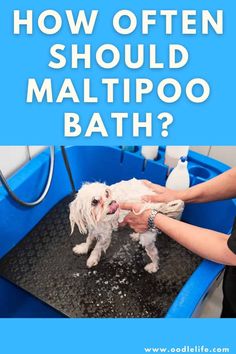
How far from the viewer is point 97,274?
1.41 m

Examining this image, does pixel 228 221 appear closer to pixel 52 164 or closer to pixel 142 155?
pixel 142 155

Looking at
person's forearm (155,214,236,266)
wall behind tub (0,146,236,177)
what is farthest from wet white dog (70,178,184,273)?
wall behind tub (0,146,236,177)

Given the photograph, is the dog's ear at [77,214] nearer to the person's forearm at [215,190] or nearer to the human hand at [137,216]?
the human hand at [137,216]

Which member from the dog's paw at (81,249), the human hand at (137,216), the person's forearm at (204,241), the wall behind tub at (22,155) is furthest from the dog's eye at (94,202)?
the wall behind tub at (22,155)

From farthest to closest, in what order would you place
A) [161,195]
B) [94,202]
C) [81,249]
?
[81,249] < [161,195] < [94,202]

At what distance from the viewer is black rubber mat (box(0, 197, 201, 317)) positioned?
1.29 m

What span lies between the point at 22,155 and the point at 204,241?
973 millimetres

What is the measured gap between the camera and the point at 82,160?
5.97ft

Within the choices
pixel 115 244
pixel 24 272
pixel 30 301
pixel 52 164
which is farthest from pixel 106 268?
pixel 52 164

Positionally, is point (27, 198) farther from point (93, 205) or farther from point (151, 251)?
point (151, 251)

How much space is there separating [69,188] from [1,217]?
49 centimetres

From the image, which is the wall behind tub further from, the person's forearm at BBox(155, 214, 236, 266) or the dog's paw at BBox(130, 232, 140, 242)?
the person's forearm at BBox(155, 214, 236, 266)

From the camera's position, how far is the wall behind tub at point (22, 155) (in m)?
1.47

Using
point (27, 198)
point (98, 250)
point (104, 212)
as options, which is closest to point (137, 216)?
point (104, 212)
